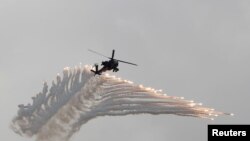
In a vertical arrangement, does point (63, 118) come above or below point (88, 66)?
below

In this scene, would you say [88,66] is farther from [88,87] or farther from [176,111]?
[176,111]

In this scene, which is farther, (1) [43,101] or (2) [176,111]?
(1) [43,101]

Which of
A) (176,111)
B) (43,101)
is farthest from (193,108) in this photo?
(43,101)

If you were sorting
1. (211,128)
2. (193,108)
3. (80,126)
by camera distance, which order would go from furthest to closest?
(80,126) → (193,108) → (211,128)

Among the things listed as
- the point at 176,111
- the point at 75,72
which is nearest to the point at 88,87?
the point at 75,72

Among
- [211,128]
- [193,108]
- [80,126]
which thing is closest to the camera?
[211,128]

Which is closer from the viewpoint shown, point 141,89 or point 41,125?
point 141,89

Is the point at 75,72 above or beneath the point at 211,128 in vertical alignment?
above

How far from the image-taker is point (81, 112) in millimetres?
146875

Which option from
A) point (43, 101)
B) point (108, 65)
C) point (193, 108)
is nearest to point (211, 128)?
point (193, 108)

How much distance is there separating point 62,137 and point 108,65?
15.0 m

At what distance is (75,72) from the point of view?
150 meters

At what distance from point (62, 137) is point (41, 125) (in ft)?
16.9

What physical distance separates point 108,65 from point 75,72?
8685 millimetres
